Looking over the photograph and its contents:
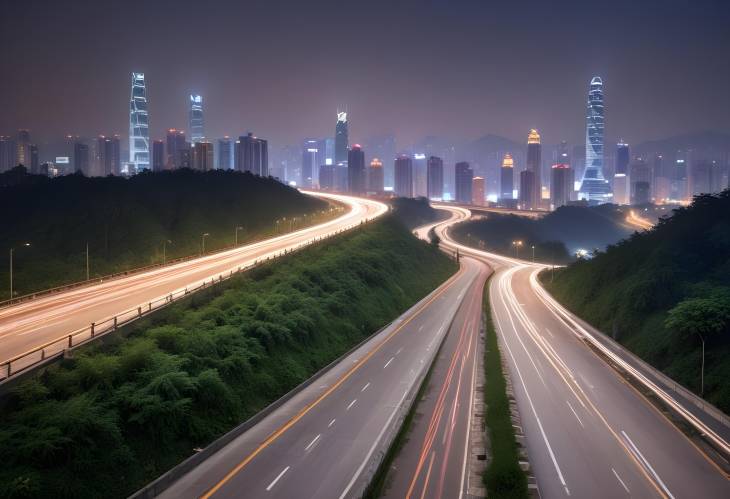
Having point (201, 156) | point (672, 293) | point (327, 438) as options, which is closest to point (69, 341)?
point (327, 438)

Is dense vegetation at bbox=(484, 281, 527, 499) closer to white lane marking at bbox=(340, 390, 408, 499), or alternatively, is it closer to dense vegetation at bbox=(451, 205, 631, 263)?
white lane marking at bbox=(340, 390, 408, 499)

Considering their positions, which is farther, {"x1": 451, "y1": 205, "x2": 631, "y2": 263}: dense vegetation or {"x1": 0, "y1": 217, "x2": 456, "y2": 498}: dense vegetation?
{"x1": 451, "y1": 205, "x2": 631, "y2": 263}: dense vegetation

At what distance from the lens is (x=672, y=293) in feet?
157

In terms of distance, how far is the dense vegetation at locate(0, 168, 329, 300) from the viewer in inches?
2608

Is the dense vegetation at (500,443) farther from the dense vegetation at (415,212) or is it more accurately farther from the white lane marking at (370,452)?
the dense vegetation at (415,212)

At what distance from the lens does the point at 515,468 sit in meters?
22.5

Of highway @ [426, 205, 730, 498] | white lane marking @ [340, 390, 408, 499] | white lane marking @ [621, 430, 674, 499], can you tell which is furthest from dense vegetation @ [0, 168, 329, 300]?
white lane marking @ [621, 430, 674, 499]

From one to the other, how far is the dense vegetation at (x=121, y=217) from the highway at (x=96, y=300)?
41.5 feet

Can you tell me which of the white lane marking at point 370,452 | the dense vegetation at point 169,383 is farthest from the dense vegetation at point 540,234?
the white lane marking at point 370,452

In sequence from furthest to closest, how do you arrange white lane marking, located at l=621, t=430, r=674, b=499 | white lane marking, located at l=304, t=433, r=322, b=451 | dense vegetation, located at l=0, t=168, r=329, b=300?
dense vegetation, located at l=0, t=168, r=329, b=300 < white lane marking, located at l=304, t=433, r=322, b=451 < white lane marking, located at l=621, t=430, r=674, b=499

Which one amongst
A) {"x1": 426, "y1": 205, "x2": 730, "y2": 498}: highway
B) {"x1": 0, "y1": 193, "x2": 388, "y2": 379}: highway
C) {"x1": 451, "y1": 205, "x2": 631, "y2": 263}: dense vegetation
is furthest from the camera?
{"x1": 451, "y1": 205, "x2": 631, "y2": 263}: dense vegetation

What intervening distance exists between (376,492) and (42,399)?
13.9 meters

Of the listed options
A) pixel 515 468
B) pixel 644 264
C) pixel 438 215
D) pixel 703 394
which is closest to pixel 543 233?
pixel 438 215

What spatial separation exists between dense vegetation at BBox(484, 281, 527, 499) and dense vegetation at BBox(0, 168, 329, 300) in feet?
141
